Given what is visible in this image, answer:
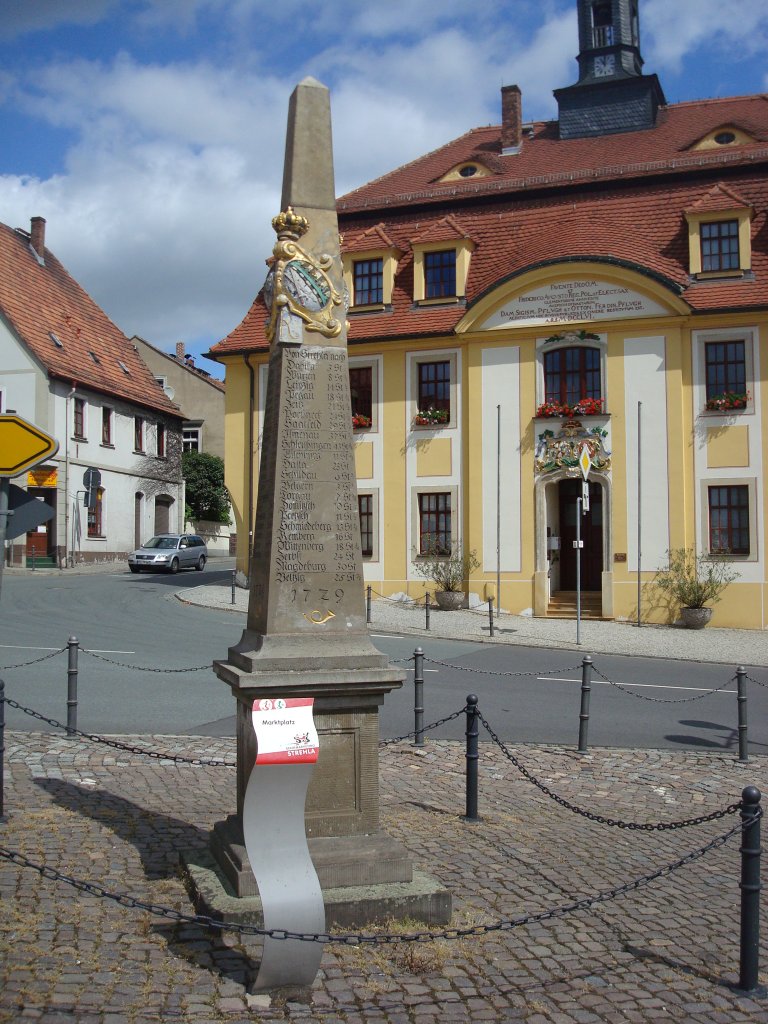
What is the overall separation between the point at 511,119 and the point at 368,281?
8.57 meters

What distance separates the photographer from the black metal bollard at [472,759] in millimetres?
7258

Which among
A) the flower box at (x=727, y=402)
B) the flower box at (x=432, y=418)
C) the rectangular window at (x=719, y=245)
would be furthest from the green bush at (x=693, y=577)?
the rectangular window at (x=719, y=245)

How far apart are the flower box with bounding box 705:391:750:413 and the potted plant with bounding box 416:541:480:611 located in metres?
6.74

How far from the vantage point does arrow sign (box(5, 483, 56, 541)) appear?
689 cm

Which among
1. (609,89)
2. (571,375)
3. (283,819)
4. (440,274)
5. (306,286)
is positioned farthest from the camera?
(609,89)

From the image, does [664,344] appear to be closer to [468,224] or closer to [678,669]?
[468,224]

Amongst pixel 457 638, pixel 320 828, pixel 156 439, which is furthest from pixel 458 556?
pixel 156 439

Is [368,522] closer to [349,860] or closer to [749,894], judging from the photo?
[349,860]

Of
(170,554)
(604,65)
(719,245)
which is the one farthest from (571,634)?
(604,65)

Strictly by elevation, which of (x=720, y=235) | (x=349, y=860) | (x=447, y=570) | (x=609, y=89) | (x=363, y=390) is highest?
(x=609, y=89)

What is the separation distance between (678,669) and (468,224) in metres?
15.4

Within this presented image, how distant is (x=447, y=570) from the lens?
81.9 ft

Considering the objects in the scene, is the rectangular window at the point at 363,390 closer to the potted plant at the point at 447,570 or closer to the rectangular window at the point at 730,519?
the potted plant at the point at 447,570

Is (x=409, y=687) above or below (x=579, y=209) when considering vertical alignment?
below
